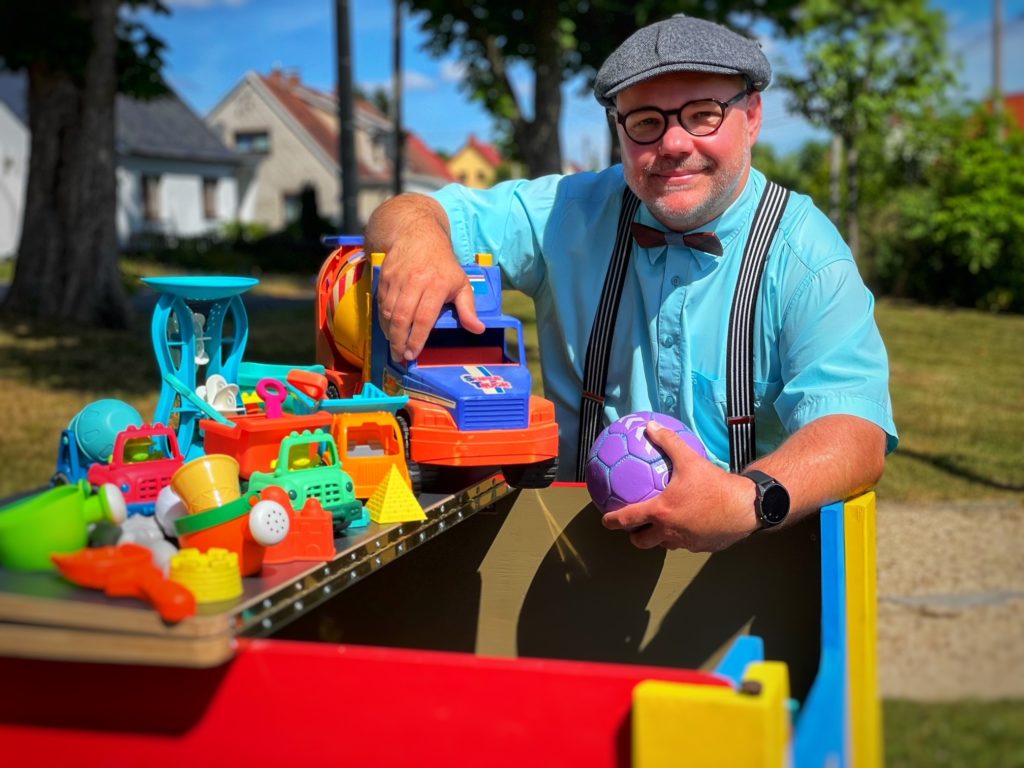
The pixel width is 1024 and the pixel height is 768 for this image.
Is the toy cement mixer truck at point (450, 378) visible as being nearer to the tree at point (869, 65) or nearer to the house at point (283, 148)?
the tree at point (869, 65)

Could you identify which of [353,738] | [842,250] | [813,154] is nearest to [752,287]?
[842,250]

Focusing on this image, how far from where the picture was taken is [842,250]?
214 cm

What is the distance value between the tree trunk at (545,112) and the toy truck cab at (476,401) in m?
8.86

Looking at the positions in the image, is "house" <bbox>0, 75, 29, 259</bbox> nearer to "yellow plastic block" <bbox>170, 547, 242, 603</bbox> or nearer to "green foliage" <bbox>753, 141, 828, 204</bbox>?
"green foliage" <bbox>753, 141, 828, 204</bbox>

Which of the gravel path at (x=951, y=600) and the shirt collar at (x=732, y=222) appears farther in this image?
the gravel path at (x=951, y=600)

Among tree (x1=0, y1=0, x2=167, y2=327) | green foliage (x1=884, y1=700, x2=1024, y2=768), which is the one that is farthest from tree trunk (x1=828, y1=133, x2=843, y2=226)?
green foliage (x1=884, y1=700, x2=1024, y2=768)

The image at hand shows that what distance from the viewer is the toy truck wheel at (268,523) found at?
1.45 m

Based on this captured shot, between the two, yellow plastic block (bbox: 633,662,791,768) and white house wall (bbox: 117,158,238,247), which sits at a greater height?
white house wall (bbox: 117,158,238,247)

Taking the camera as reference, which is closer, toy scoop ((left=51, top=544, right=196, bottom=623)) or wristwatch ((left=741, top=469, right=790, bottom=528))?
toy scoop ((left=51, top=544, right=196, bottom=623))

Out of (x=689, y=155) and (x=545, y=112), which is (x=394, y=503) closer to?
(x=689, y=155)

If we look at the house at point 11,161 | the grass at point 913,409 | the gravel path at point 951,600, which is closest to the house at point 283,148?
the house at point 11,161

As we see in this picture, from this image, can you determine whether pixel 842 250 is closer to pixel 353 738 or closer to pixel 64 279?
pixel 353 738

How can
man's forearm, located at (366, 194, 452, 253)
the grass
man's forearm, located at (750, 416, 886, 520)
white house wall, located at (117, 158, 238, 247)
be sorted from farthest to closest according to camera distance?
white house wall, located at (117, 158, 238, 247) < the grass < man's forearm, located at (366, 194, 452, 253) < man's forearm, located at (750, 416, 886, 520)

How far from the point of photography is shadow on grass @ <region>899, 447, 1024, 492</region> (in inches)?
256
